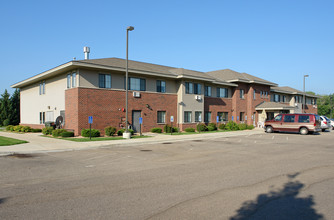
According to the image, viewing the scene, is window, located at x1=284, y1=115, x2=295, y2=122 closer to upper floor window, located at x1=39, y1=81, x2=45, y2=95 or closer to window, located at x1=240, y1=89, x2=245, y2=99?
window, located at x1=240, y1=89, x2=245, y2=99

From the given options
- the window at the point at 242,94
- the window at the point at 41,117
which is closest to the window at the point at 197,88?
the window at the point at 242,94

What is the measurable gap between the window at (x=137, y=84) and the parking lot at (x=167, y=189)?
48.4 feet

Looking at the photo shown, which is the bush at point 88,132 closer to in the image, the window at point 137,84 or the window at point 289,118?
the window at point 137,84

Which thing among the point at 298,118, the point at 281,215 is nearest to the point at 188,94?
the point at 298,118

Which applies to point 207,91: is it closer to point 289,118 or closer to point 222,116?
point 222,116

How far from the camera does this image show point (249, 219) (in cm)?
446

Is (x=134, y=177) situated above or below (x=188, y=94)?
below

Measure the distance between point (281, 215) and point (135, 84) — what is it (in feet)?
69.1

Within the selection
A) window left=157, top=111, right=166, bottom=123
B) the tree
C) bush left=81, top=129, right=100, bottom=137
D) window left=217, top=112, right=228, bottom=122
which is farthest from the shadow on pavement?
the tree

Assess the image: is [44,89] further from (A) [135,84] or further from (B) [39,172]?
(B) [39,172]

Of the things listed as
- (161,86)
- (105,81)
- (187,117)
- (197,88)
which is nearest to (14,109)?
(105,81)

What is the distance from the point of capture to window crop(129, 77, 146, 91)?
24275mm

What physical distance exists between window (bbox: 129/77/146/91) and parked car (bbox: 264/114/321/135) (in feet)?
46.2

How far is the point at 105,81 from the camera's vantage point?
74.3 feet
